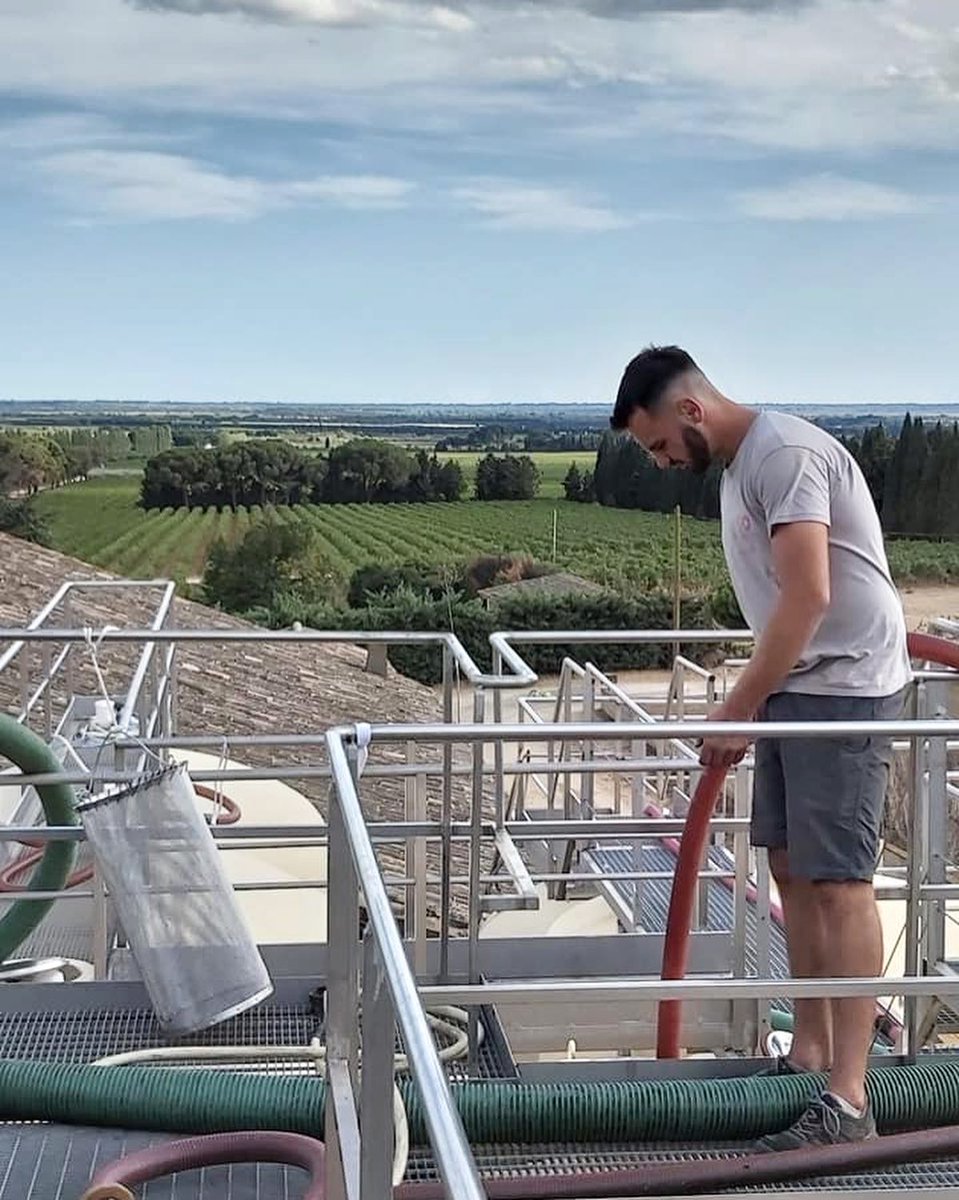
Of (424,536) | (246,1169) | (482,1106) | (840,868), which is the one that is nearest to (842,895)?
(840,868)

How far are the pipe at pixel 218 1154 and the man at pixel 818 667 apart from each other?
747 mm

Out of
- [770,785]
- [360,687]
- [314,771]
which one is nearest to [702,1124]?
[770,785]

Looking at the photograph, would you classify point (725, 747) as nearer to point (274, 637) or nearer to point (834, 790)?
point (834, 790)

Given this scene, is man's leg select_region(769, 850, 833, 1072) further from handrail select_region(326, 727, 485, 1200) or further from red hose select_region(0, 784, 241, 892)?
red hose select_region(0, 784, 241, 892)

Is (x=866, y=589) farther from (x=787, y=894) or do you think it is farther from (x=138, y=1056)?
(x=138, y=1056)

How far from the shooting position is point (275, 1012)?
3459 millimetres

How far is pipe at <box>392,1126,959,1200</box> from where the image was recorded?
2410 millimetres

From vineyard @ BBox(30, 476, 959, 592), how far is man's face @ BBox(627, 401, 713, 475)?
3271 centimetres

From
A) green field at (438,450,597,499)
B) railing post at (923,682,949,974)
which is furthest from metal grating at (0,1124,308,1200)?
green field at (438,450,597,499)

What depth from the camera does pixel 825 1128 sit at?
2537 millimetres

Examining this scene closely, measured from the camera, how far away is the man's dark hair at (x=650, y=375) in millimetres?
2611

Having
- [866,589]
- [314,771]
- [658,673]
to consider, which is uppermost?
[866,589]

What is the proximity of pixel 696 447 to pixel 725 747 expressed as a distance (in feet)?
1.61

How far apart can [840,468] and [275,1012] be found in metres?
1.75
